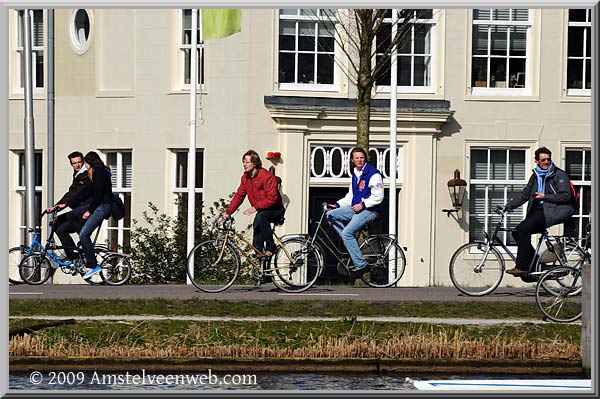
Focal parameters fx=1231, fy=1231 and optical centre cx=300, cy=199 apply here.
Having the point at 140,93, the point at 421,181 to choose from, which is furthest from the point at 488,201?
the point at 140,93

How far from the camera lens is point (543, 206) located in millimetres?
14984

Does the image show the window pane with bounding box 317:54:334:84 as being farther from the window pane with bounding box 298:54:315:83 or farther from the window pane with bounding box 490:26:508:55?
the window pane with bounding box 490:26:508:55

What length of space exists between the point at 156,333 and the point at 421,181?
12.2 meters

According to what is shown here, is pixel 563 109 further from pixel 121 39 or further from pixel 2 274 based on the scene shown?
pixel 2 274

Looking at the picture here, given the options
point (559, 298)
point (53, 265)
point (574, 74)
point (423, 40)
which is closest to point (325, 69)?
point (423, 40)

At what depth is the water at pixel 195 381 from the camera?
10.7 metres

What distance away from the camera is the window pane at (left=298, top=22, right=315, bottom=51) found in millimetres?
23250

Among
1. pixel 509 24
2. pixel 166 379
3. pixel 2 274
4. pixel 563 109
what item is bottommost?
pixel 166 379

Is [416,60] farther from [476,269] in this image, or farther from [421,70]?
[476,269]

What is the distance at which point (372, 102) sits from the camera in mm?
23234

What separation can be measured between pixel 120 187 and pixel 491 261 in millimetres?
10764

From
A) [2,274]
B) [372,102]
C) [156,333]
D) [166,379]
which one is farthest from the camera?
[372,102]

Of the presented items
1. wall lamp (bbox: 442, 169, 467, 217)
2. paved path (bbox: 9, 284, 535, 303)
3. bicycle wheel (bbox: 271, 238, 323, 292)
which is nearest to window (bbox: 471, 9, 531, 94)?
wall lamp (bbox: 442, 169, 467, 217)

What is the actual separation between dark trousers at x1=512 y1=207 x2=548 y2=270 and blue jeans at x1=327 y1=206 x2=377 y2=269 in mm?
1924
